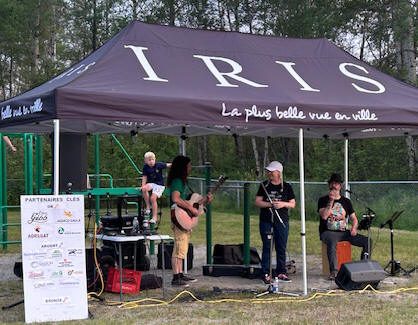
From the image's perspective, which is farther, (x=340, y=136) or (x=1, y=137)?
(x=1, y=137)

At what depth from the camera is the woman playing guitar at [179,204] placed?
8.12 m

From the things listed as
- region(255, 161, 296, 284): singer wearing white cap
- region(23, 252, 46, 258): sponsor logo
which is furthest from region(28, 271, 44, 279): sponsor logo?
region(255, 161, 296, 284): singer wearing white cap

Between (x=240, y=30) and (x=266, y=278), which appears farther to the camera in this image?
(x=240, y=30)

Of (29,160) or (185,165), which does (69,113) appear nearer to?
(185,165)

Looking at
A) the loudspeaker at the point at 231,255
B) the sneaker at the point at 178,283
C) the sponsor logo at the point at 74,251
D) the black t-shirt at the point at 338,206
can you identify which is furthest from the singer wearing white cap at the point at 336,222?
the sponsor logo at the point at 74,251

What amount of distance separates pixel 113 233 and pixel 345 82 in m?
3.43

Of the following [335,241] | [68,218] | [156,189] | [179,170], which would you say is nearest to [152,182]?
[156,189]

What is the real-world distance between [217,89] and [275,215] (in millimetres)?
1935

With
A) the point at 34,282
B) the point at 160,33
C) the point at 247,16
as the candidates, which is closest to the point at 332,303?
the point at 34,282

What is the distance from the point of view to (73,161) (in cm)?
1105

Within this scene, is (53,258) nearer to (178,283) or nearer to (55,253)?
A: (55,253)

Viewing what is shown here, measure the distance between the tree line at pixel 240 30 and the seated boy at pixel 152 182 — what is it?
593 cm

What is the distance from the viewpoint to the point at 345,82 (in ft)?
27.2

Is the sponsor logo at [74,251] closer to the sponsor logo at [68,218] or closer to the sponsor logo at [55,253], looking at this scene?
the sponsor logo at [55,253]
